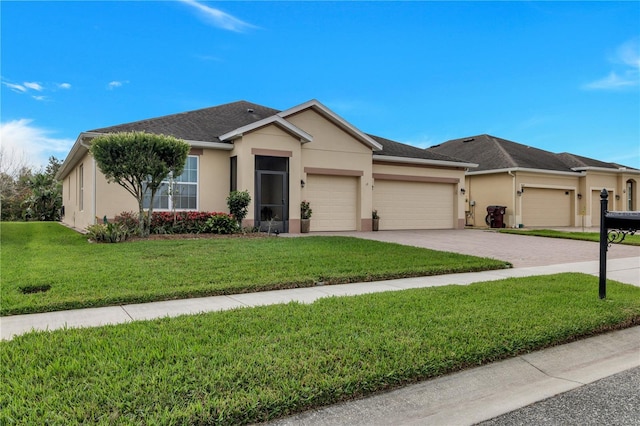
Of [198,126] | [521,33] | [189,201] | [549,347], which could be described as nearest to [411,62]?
[521,33]

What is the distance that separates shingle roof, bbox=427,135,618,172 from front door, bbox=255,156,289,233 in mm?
14070

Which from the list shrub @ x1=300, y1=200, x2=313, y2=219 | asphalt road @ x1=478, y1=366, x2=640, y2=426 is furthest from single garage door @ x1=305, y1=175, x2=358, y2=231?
asphalt road @ x1=478, y1=366, x2=640, y2=426

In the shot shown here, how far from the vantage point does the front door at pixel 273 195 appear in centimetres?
1584

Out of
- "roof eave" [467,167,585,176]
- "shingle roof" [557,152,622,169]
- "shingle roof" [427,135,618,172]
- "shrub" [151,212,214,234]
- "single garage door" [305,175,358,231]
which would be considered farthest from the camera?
"shingle roof" [557,152,622,169]

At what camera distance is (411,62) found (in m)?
17.9

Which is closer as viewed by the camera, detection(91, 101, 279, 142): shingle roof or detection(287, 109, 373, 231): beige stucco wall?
detection(91, 101, 279, 142): shingle roof

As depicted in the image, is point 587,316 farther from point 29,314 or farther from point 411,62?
point 411,62

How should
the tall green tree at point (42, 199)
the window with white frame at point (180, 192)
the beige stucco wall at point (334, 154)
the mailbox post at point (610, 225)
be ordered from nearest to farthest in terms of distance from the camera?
the mailbox post at point (610, 225) < the window with white frame at point (180, 192) < the beige stucco wall at point (334, 154) < the tall green tree at point (42, 199)

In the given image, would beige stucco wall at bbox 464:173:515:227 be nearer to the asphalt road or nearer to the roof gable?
the roof gable

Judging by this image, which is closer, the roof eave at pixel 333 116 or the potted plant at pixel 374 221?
the roof eave at pixel 333 116

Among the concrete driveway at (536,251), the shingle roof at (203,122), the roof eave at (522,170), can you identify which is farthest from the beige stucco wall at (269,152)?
the roof eave at (522,170)

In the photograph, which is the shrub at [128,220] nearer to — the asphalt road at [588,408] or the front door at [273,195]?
the front door at [273,195]

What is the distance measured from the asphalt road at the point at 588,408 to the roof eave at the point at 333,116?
14.6m

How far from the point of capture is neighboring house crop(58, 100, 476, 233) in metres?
15.1
